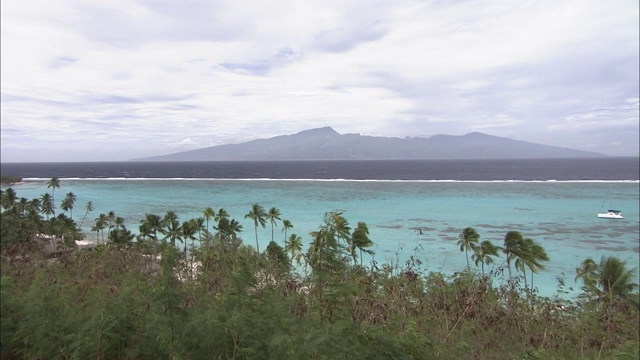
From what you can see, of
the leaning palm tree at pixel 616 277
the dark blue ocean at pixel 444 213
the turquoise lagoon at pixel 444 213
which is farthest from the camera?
the dark blue ocean at pixel 444 213

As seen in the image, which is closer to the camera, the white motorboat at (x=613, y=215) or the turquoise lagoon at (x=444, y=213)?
the turquoise lagoon at (x=444, y=213)

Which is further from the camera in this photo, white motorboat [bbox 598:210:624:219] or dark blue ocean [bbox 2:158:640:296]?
white motorboat [bbox 598:210:624:219]

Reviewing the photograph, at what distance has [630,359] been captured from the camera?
16.9 feet

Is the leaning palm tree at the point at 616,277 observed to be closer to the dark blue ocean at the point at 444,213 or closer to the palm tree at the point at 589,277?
the palm tree at the point at 589,277

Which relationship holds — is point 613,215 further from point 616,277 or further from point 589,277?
point 589,277

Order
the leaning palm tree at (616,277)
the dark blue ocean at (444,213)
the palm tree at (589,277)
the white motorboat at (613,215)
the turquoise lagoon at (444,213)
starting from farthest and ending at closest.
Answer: the white motorboat at (613,215), the dark blue ocean at (444,213), the turquoise lagoon at (444,213), the leaning palm tree at (616,277), the palm tree at (589,277)

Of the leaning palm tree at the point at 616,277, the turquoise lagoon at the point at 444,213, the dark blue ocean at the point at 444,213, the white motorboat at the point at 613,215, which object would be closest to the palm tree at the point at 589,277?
the leaning palm tree at the point at 616,277

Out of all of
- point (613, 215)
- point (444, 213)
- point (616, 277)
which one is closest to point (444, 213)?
point (444, 213)

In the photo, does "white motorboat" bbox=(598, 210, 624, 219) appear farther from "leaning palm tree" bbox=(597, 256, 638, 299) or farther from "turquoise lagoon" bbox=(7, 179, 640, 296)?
"leaning palm tree" bbox=(597, 256, 638, 299)

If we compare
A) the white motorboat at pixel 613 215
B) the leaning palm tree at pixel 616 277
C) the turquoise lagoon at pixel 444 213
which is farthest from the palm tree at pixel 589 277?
the white motorboat at pixel 613 215

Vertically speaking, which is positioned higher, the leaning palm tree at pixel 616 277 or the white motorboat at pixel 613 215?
the leaning palm tree at pixel 616 277

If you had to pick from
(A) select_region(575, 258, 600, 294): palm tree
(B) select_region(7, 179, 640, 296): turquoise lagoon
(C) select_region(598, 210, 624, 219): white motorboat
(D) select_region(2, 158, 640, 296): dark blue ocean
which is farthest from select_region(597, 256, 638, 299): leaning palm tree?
(C) select_region(598, 210, 624, 219): white motorboat

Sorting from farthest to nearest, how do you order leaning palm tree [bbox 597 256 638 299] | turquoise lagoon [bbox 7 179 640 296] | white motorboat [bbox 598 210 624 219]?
1. white motorboat [bbox 598 210 624 219]
2. turquoise lagoon [bbox 7 179 640 296]
3. leaning palm tree [bbox 597 256 638 299]

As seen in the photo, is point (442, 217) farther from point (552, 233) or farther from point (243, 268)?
point (243, 268)
